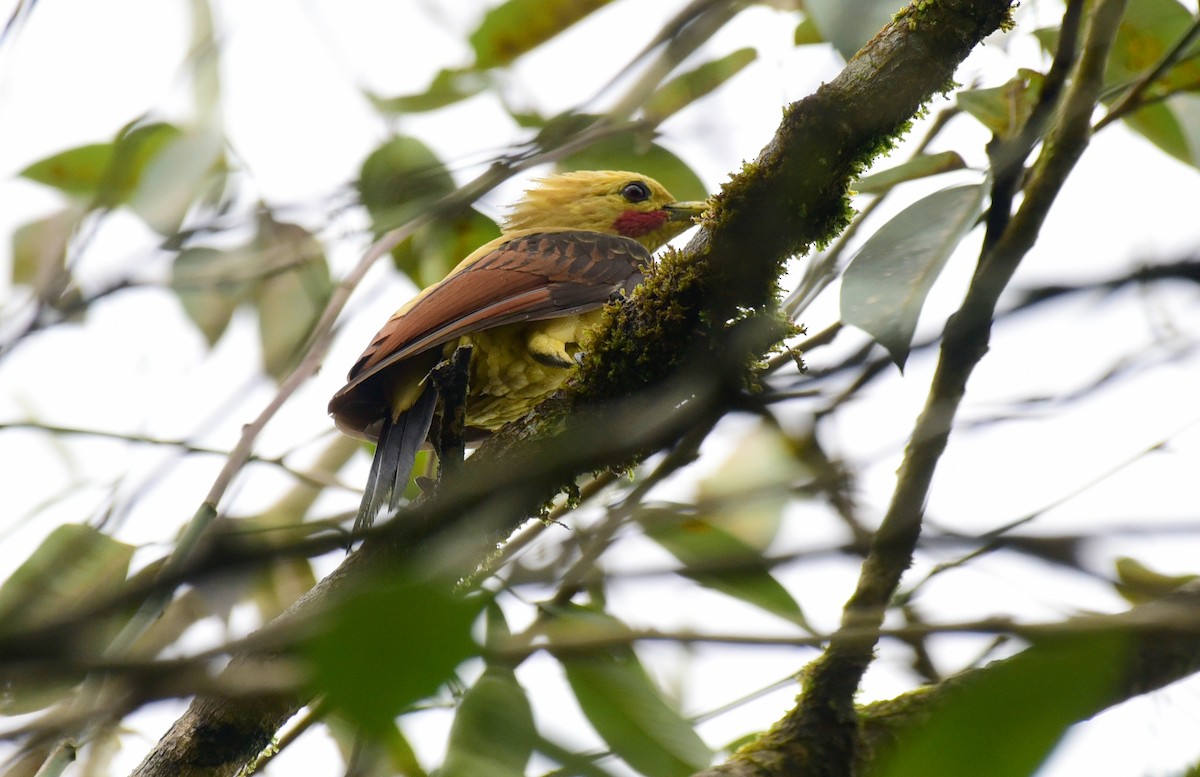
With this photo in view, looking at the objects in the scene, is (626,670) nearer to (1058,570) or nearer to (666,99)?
(1058,570)

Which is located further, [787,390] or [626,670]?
[626,670]

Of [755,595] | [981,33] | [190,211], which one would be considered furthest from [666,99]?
[755,595]

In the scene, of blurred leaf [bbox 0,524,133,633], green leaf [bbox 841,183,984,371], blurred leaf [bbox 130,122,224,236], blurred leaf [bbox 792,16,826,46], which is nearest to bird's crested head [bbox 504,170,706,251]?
blurred leaf [bbox 792,16,826,46]

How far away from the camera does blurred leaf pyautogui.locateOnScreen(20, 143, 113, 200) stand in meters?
3.73

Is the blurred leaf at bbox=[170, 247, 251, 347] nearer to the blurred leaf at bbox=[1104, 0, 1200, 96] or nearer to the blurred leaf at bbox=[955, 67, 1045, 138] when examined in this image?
the blurred leaf at bbox=[955, 67, 1045, 138]

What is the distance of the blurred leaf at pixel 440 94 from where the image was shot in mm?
3633

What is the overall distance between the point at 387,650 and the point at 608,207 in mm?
4115

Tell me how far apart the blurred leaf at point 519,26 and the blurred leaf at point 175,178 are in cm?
88

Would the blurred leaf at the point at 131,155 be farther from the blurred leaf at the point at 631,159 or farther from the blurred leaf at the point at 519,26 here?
the blurred leaf at the point at 631,159

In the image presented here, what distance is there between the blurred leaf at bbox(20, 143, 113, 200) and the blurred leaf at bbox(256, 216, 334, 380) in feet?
1.87

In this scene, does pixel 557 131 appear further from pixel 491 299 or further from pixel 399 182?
pixel 491 299

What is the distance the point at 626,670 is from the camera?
6.63 feet

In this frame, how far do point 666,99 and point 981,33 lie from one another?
197 centimetres

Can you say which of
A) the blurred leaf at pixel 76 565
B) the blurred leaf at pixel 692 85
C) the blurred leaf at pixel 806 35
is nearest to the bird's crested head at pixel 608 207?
the blurred leaf at pixel 692 85
